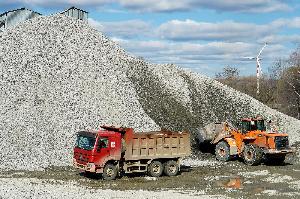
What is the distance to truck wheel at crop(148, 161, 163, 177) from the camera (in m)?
21.2

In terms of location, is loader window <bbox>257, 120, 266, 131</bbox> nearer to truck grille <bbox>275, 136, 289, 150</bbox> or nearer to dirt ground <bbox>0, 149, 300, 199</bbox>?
truck grille <bbox>275, 136, 289, 150</bbox>

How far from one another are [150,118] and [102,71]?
18.9 feet

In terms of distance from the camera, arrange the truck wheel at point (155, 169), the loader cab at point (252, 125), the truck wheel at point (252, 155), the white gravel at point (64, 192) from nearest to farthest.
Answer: the white gravel at point (64, 192) < the truck wheel at point (155, 169) < the truck wheel at point (252, 155) < the loader cab at point (252, 125)

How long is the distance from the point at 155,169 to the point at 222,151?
683cm

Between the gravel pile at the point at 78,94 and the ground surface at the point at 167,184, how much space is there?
10.3 ft

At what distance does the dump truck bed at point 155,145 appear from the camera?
20.6 m

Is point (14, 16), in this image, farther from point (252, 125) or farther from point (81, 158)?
point (252, 125)

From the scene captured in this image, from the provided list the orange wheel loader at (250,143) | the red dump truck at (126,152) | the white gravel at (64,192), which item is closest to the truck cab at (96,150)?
the red dump truck at (126,152)

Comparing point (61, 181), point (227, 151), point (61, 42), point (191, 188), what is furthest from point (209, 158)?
point (61, 42)

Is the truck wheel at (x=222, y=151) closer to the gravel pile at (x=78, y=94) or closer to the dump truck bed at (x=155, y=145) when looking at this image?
the gravel pile at (x=78, y=94)

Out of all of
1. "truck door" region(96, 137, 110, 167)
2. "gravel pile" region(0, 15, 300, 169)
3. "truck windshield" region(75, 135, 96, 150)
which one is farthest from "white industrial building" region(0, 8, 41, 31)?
"truck door" region(96, 137, 110, 167)

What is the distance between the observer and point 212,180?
2075 cm

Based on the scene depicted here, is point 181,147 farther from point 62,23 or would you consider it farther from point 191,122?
point 62,23

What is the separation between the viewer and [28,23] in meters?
35.0
